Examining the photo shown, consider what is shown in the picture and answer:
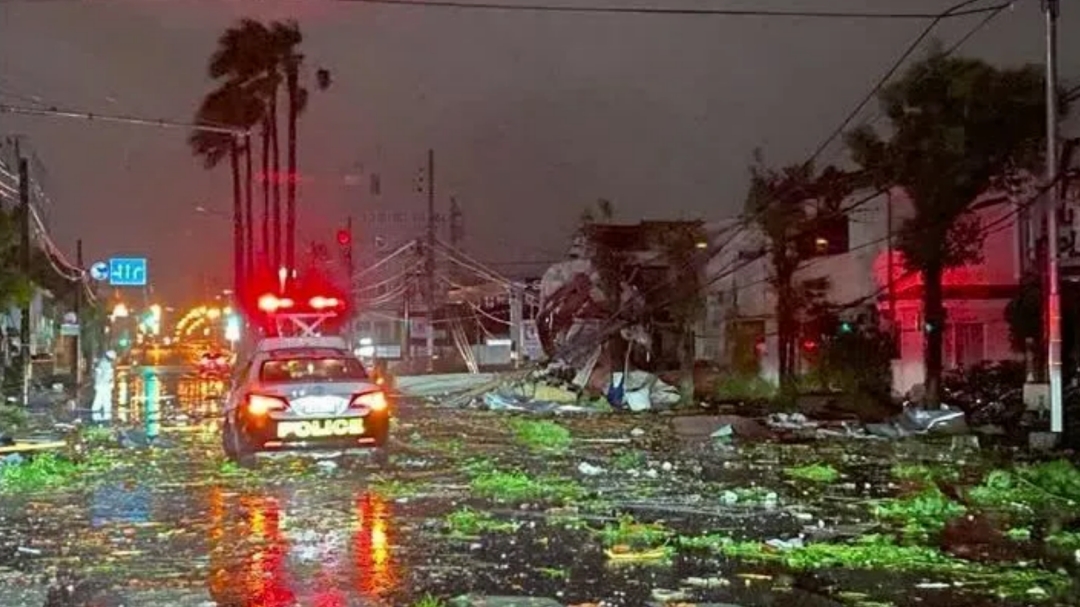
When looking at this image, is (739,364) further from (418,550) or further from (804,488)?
(418,550)

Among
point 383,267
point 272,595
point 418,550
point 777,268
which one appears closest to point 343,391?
point 418,550

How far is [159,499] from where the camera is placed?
51.7 ft

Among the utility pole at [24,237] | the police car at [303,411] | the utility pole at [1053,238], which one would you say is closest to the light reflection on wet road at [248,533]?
the police car at [303,411]

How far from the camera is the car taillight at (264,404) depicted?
17.8 metres

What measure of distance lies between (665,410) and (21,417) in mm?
15690

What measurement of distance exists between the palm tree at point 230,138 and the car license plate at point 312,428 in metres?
38.3

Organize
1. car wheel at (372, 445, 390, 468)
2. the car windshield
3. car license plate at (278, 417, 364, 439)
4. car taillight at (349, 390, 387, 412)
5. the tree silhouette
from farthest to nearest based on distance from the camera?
the tree silhouette < car wheel at (372, 445, 390, 468) < the car windshield < car taillight at (349, 390, 387, 412) < car license plate at (278, 417, 364, 439)

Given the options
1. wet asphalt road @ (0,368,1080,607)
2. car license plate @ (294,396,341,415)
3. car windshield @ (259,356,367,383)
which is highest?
car windshield @ (259,356,367,383)

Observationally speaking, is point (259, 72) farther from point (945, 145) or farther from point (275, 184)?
point (945, 145)

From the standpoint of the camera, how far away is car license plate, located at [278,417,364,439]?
17.7 meters

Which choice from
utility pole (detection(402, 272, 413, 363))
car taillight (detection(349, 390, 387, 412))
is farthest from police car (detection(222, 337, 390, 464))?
utility pole (detection(402, 272, 413, 363))

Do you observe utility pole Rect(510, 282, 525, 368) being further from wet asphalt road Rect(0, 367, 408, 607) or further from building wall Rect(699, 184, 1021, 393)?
wet asphalt road Rect(0, 367, 408, 607)

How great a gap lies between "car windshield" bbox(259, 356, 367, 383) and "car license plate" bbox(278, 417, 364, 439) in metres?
0.71

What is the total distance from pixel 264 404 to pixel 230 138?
43.4 metres
